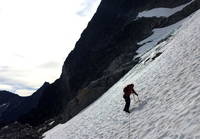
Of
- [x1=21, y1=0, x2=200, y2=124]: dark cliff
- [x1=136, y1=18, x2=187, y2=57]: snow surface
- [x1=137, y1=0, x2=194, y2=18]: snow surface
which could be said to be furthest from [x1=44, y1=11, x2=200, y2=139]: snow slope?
[x1=137, y1=0, x2=194, y2=18]: snow surface

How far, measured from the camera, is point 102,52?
75250 mm

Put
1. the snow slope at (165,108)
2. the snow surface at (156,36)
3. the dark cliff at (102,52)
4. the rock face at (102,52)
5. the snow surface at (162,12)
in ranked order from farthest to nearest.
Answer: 1. the snow surface at (162,12)
2. the snow surface at (156,36)
3. the rock face at (102,52)
4. the dark cliff at (102,52)
5. the snow slope at (165,108)

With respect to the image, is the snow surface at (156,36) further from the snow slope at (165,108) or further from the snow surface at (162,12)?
the snow slope at (165,108)

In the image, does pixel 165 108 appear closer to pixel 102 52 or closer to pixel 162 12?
pixel 162 12

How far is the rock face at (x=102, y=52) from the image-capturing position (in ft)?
149

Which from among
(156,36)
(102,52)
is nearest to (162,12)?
(156,36)

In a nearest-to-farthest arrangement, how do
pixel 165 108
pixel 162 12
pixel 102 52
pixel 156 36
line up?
1. pixel 165 108
2. pixel 156 36
3. pixel 162 12
4. pixel 102 52

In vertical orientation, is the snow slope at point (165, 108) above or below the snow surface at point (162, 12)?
below

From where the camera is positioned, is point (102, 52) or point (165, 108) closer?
point (165, 108)

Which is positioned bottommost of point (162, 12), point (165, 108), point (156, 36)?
point (165, 108)

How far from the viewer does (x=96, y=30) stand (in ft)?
301

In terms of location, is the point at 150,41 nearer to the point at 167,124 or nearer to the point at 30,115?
the point at 167,124

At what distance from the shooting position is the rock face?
149 ft

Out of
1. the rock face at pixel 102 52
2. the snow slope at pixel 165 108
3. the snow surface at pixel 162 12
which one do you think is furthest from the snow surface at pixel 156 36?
the snow slope at pixel 165 108
